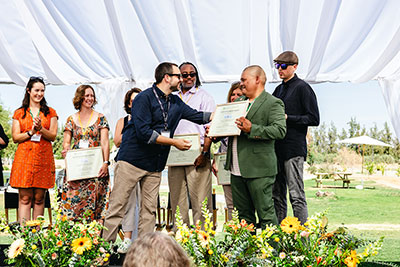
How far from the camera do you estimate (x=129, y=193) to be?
3715 millimetres

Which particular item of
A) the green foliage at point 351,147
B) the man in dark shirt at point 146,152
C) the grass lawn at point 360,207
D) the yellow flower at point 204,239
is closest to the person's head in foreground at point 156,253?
the yellow flower at point 204,239

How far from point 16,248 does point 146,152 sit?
148 centimetres

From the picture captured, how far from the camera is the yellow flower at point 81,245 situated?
2.39 m

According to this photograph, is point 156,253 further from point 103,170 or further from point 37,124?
point 37,124

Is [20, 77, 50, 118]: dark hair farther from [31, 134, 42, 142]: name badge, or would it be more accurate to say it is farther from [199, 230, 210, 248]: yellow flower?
[199, 230, 210, 248]: yellow flower

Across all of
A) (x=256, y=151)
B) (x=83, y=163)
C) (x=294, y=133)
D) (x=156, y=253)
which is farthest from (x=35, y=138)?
(x=156, y=253)

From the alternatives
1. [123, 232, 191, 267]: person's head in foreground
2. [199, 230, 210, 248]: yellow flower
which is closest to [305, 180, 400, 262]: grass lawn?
[199, 230, 210, 248]: yellow flower

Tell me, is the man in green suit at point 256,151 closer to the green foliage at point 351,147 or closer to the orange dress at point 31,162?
the orange dress at point 31,162

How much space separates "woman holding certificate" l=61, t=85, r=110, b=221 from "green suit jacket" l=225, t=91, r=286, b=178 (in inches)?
63.2

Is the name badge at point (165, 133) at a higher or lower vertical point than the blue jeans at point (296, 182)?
higher

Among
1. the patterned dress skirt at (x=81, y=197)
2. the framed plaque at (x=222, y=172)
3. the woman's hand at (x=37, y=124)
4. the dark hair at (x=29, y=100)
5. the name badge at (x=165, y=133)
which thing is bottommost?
the patterned dress skirt at (x=81, y=197)

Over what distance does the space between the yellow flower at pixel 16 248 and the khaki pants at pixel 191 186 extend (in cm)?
188

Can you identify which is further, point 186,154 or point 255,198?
point 186,154

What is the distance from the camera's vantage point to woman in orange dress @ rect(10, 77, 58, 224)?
4391 millimetres
